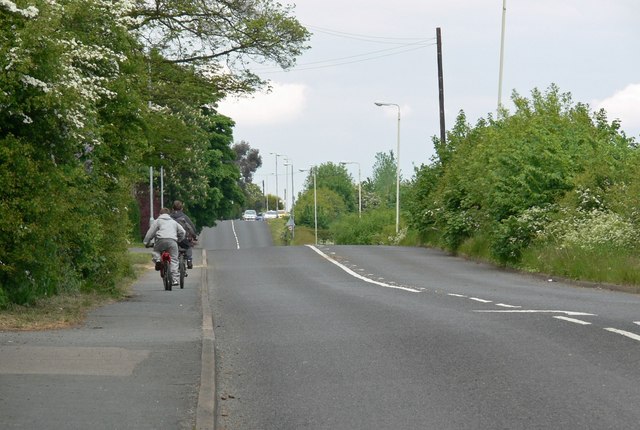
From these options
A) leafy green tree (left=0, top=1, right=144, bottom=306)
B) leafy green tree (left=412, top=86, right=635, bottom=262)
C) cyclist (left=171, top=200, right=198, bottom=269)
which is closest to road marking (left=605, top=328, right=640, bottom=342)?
leafy green tree (left=0, top=1, right=144, bottom=306)

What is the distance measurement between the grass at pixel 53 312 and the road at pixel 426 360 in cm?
200

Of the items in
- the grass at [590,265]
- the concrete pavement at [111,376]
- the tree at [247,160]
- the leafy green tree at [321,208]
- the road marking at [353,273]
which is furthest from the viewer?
the tree at [247,160]

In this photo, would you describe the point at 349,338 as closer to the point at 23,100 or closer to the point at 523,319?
the point at 523,319

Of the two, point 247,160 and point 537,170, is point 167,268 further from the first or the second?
point 247,160

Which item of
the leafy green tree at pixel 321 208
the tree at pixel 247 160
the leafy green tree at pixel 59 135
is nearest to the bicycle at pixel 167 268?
the leafy green tree at pixel 59 135

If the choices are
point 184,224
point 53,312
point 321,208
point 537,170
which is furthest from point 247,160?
point 53,312

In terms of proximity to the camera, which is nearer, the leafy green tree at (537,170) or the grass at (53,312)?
the grass at (53,312)

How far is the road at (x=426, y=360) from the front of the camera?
934 cm

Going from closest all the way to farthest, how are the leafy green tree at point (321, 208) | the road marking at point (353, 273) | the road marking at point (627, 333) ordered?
the road marking at point (627, 333) → the road marking at point (353, 273) → the leafy green tree at point (321, 208)

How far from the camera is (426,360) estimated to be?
12.4 m

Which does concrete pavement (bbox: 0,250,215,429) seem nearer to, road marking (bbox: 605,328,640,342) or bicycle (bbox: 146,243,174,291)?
road marking (bbox: 605,328,640,342)

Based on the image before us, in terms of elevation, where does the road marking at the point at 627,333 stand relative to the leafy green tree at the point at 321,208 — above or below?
below

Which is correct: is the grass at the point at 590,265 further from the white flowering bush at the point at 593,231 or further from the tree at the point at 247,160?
the tree at the point at 247,160

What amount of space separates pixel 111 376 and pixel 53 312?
22.8 ft
